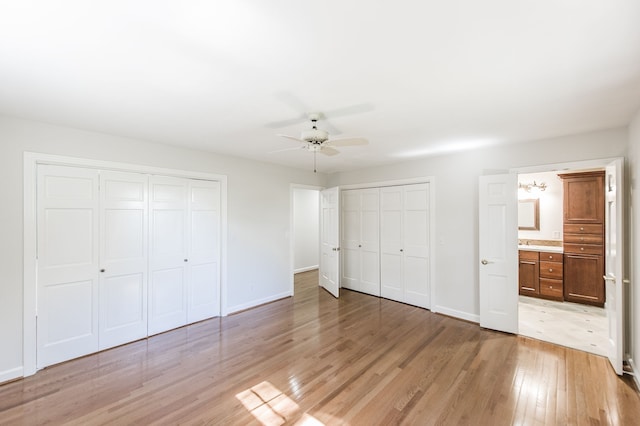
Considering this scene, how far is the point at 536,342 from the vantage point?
3.42 metres

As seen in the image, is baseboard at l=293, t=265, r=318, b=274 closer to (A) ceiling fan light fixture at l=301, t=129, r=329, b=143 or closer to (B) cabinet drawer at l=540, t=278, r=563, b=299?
(B) cabinet drawer at l=540, t=278, r=563, b=299

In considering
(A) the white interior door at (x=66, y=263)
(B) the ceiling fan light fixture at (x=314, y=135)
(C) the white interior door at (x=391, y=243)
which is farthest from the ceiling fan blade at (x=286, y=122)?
(C) the white interior door at (x=391, y=243)

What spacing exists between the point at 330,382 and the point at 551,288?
465 cm

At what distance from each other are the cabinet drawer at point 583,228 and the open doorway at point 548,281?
37 centimetres

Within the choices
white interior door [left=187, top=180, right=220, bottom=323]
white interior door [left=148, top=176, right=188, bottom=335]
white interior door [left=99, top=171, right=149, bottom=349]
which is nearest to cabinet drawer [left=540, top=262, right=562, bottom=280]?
white interior door [left=187, top=180, right=220, bottom=323]

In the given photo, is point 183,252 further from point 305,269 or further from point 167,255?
point 305,269

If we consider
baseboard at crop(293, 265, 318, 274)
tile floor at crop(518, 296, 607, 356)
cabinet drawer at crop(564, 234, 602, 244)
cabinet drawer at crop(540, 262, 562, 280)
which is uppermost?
cabinet drawer at crop(564, 234, 602, 244)

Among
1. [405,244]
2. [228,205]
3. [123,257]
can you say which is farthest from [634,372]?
[123,257]

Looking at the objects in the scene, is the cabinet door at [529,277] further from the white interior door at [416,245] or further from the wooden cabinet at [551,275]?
the white interior door at [416,245]

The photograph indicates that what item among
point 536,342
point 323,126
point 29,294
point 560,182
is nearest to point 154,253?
point 29,294

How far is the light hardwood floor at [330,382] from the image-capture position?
2193mm

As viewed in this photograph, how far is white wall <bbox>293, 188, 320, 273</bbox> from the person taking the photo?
7852 millimetres

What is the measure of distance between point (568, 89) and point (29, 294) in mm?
5229

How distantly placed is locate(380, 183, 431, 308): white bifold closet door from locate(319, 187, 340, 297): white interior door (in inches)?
33.6
